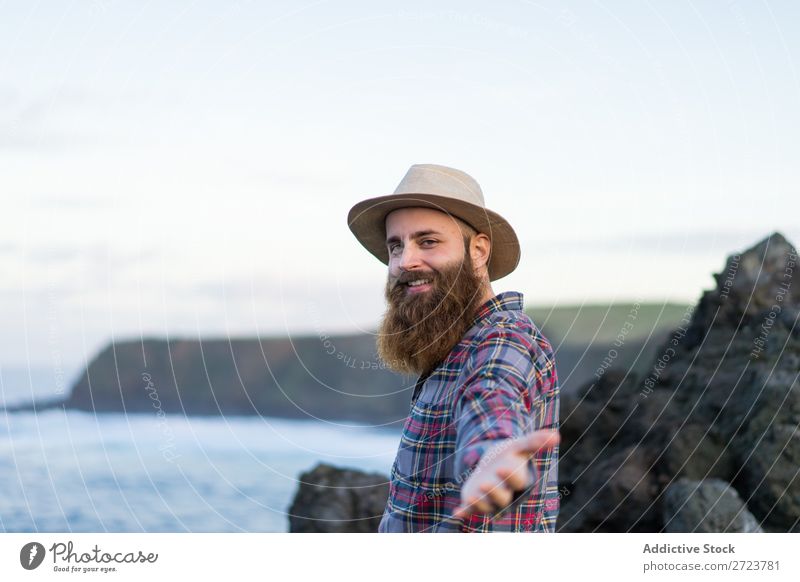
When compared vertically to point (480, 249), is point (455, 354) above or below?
below

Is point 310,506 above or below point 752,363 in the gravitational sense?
below

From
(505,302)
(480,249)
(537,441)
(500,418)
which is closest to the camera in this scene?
(537,441)

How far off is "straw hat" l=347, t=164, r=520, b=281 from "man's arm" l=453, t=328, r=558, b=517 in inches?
26.9

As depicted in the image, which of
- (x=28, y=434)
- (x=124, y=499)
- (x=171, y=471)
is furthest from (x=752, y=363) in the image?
(x=171, y=471)

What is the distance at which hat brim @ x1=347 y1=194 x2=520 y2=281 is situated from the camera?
12.3 ft

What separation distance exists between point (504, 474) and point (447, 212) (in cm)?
156

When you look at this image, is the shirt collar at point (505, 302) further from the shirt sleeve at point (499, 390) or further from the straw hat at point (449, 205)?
the straw hat at point (449, 205)

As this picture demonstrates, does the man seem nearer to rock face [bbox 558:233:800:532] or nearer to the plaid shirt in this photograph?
the plaid shirt

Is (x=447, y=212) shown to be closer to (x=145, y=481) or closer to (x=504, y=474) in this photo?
(x=504, y=474)

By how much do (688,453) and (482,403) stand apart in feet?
16.9

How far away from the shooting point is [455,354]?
11.6 ft

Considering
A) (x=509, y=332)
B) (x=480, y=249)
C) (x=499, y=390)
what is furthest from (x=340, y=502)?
(x=499, y=390)

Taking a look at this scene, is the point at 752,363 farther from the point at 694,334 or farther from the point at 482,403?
the point at 482,403

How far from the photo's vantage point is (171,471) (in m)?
15.6
